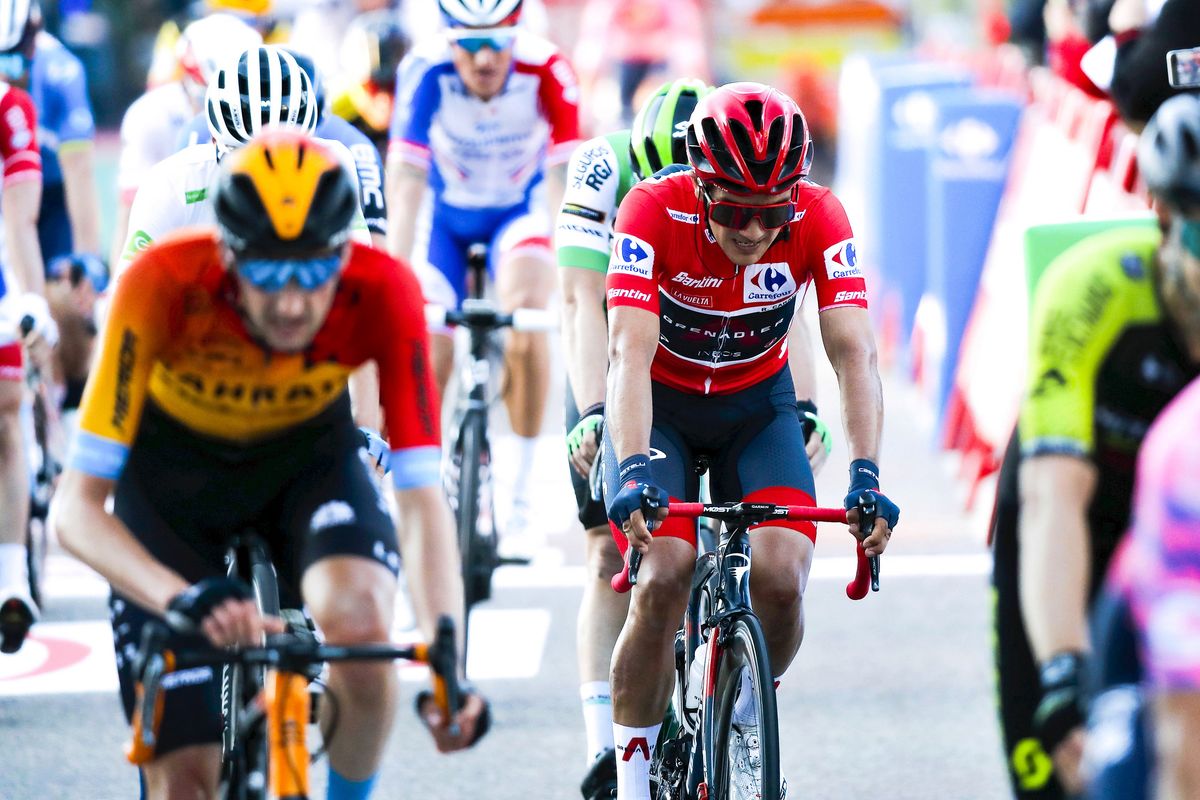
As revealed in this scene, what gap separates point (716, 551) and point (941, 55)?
17368mm

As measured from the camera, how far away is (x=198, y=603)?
12.5 ft

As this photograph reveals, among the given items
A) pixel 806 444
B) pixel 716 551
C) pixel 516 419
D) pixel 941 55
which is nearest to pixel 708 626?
pixel 716 551

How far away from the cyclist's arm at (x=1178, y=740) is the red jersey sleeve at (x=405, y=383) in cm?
177

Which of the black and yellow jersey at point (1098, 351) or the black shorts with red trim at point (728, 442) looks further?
the black shorts with red trim at point (728, 442)

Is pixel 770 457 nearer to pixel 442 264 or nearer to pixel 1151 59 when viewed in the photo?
pixel 1151 59

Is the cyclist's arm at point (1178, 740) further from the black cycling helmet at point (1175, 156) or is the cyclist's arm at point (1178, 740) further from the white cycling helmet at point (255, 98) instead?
the white cycling helmet at point (255, 98)

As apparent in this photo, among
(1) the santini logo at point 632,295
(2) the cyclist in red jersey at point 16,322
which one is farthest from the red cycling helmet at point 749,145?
(2) the cyclist in red jersey at point 16,322

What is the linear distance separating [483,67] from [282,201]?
4300 mm

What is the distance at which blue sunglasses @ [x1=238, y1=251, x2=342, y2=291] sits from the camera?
405cm

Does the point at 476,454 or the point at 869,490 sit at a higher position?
the point at 869,490

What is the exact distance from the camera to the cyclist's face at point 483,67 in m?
8.25

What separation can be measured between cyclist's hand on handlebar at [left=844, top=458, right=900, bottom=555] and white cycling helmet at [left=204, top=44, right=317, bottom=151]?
2213 millimetres

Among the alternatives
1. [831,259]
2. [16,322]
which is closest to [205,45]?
[16,322]

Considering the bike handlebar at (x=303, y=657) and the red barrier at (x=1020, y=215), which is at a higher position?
the bike handlebar at (x=303, y=657)
